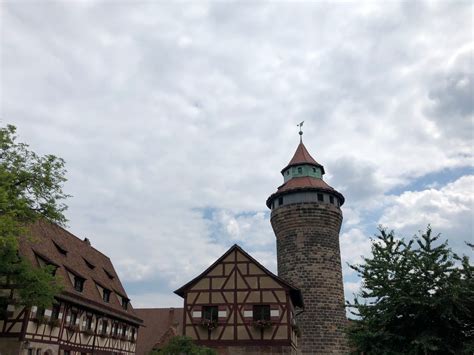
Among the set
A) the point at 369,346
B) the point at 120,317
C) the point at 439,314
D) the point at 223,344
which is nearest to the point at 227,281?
the point at 223,344

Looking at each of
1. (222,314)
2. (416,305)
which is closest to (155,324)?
(222,314)

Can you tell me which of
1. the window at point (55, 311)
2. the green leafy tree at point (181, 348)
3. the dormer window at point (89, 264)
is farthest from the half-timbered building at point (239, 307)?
the dormer window at point (89, 264)

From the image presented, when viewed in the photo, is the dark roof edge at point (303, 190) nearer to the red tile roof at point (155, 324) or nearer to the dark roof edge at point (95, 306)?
the dark roof edge at point (95, 306)

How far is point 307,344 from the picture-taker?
2905 cm

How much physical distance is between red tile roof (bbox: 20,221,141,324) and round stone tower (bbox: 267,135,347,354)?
11248mm

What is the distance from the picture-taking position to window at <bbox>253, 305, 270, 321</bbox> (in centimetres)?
2342

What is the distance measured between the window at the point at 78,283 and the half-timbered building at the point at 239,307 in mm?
5172

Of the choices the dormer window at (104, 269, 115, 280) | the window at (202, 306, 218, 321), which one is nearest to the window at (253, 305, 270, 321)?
the window at (202, 306, 218, 321)

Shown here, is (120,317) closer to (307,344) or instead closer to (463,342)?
(307,344)

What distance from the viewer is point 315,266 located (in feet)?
100

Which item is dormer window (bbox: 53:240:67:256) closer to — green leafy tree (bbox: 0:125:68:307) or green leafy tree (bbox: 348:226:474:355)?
green leafy tree (bbox: 0:125:68:307)

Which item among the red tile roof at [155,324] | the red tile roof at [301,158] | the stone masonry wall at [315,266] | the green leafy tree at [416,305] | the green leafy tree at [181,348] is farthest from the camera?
the red tile roof at [155,324]

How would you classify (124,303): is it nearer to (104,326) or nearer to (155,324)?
→ (104,326)

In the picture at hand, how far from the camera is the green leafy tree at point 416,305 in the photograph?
14.3 metres
